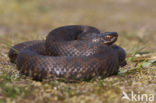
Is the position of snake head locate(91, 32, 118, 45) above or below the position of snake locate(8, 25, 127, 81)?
above

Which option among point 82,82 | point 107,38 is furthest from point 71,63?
point 107,38

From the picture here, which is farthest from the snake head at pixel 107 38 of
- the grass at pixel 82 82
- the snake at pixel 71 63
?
the snake at pixel 71 63

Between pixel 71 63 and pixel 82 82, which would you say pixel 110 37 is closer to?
pixel 71 63

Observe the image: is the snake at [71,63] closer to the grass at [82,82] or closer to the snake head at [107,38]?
the grass at [82,82]

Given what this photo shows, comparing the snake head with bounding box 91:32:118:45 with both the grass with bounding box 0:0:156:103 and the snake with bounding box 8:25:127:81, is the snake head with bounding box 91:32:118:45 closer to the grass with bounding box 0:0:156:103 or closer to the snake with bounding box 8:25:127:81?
the grass with bounding box 0:0:156:103

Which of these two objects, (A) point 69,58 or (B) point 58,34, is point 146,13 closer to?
(B) point 58,34

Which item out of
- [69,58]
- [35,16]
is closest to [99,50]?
[69,58]

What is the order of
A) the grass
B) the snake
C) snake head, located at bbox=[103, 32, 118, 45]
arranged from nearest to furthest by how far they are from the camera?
the grass
the snake
snake head, located at bbox=[103, 32, 118, 45]

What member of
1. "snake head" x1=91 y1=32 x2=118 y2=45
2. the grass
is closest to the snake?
the grass
